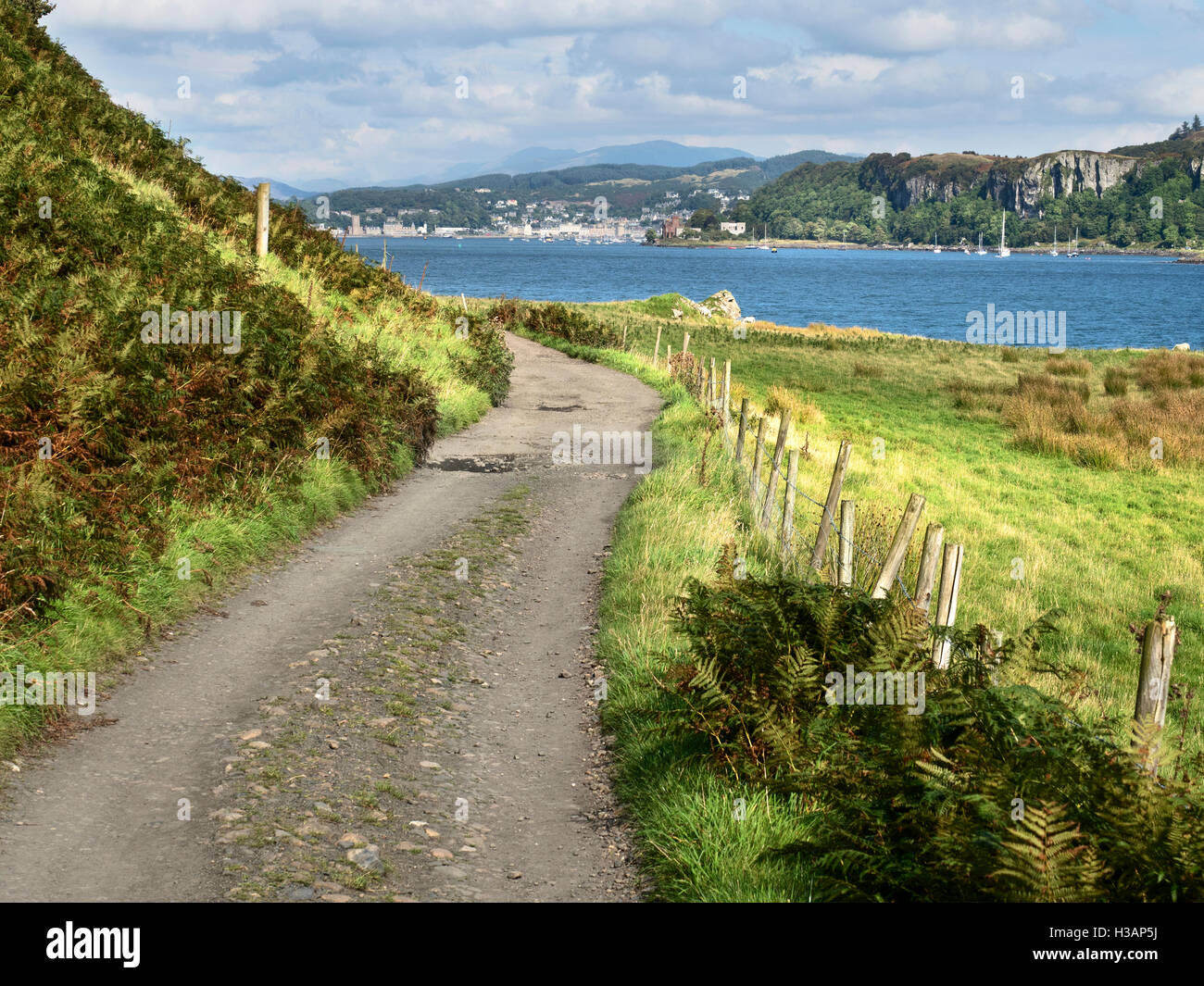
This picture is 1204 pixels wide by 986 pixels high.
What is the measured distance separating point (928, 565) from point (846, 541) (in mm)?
2075

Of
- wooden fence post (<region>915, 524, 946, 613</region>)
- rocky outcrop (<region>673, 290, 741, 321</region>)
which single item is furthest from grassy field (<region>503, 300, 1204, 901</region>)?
rocky outcrop (<region>673, 290, 741, 321</region>)

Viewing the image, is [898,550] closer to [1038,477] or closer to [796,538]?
[796,538]

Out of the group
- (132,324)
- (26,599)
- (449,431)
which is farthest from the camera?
(449,431)

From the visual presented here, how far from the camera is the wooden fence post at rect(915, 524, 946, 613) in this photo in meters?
7.38

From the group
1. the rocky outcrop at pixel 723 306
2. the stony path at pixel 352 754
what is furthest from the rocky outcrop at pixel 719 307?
the stony path at pixel 352 754

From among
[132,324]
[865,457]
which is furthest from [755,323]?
[132,324]

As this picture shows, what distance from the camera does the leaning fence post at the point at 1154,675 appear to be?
491cm

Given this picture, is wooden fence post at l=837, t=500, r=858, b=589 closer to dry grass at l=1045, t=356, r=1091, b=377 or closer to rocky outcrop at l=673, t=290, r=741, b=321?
dry grass at l=1045, t=356, r=1091, b=377

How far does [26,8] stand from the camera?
28156 millimetres

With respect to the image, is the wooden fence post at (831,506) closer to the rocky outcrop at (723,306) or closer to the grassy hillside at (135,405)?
the grassy hillside at (135,405)

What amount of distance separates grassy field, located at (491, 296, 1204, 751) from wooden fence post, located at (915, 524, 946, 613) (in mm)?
1193

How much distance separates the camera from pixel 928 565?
749 centimetres

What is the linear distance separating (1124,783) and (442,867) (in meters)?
3.63
